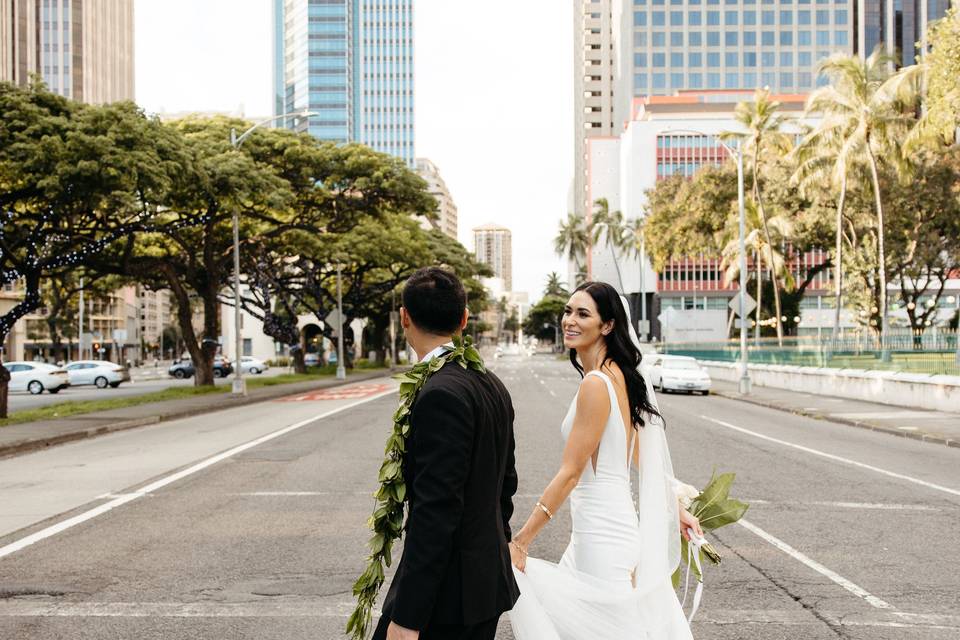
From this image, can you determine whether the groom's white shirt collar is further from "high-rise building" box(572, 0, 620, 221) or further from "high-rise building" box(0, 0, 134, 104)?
"high-rise building" box(572, 0, 620, 221)

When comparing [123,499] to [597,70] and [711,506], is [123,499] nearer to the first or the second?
[711,506]

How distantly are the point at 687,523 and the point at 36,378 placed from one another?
133 ft

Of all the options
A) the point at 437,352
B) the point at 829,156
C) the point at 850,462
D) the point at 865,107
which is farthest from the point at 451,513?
the point at 829,156

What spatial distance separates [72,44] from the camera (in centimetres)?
10056

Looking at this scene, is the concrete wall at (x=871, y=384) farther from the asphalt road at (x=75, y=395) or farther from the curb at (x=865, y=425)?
the asphalt road at (x=75, y=395)

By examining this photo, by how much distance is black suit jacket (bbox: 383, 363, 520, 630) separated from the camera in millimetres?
2609

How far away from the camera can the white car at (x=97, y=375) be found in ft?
145

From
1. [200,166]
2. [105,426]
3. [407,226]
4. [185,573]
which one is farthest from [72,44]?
[185,573]

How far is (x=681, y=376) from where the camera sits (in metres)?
31.4

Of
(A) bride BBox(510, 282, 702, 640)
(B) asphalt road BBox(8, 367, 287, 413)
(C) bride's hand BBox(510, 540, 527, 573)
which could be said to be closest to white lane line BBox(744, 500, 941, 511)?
(A) bride BBox(510, 282, 702, 640)

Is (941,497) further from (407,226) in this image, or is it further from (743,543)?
(407,226)

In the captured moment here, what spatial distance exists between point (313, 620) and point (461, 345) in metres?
3.28

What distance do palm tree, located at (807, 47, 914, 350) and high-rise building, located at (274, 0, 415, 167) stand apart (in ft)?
431

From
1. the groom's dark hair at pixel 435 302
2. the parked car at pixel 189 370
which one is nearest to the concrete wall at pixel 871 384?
the groom's dark hair at pixel 435 302
